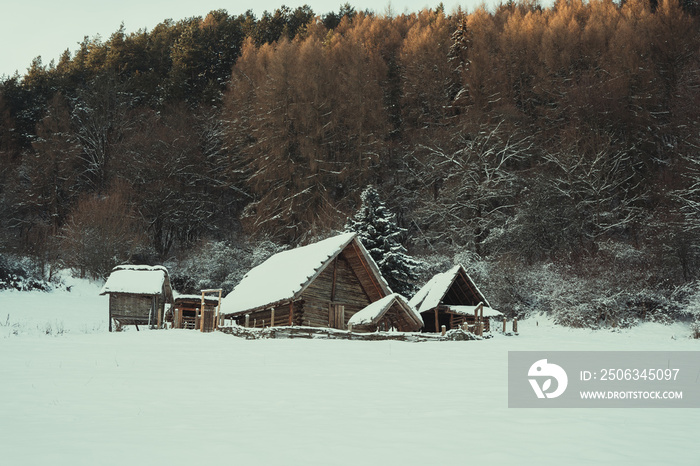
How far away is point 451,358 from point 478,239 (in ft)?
104

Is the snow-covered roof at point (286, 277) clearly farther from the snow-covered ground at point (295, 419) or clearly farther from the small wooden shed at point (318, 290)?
the snow-covered ground at point (295, 419)

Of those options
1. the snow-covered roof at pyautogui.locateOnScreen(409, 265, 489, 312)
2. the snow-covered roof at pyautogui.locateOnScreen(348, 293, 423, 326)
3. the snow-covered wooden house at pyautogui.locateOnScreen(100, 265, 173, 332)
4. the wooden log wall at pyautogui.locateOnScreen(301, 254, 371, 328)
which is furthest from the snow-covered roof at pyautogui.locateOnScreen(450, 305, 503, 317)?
the snow-covered wooden house at pyautogui.locateOnScreen(100, 265, 173, 332)

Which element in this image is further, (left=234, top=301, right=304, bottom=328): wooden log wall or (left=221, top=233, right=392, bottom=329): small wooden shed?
(left=234, top=301, right=304, bottom=328): wooden log wall

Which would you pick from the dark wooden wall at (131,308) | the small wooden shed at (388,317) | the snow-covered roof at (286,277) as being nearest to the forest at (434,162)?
the dark wooden wall at (131,308)

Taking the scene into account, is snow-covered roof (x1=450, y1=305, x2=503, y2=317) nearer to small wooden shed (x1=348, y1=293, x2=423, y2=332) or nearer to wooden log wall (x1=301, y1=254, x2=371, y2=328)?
small wooden shed (x1=348, y1=293, x2=423, y2=332)

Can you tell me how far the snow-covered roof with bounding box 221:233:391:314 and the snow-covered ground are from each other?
42.4ft

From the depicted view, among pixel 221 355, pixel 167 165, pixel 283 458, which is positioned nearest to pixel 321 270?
pixel 221 355

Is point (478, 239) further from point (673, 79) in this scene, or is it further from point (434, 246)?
point (673, 79)

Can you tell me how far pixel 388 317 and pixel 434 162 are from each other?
983 inches

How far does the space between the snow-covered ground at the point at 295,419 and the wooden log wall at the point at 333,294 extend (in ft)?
46.8

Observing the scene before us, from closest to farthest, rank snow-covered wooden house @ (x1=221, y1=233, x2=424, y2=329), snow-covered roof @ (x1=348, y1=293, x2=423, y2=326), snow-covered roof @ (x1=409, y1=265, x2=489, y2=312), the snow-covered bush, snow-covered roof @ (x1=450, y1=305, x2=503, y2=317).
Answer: snow-covered roof @ (x1=348, y1=293, x2=423, y2=326), snow-covered wooden house @ (x1=221, y1=233, x2=424, y2=329), snow-covered roof @ (x1=409, y1=265, x2=489, y2=312), snow-covered roof @ (x1=450, y1=305, x2=503, y2=317), the snow-covered bush

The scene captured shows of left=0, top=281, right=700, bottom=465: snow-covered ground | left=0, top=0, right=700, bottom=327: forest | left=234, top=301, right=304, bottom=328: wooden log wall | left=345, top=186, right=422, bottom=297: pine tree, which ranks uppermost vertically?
left=0, top=0, right=700, bottom=327: forest

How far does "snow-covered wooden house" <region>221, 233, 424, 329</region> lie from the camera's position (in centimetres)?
2777

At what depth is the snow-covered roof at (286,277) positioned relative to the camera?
27.3 metres
